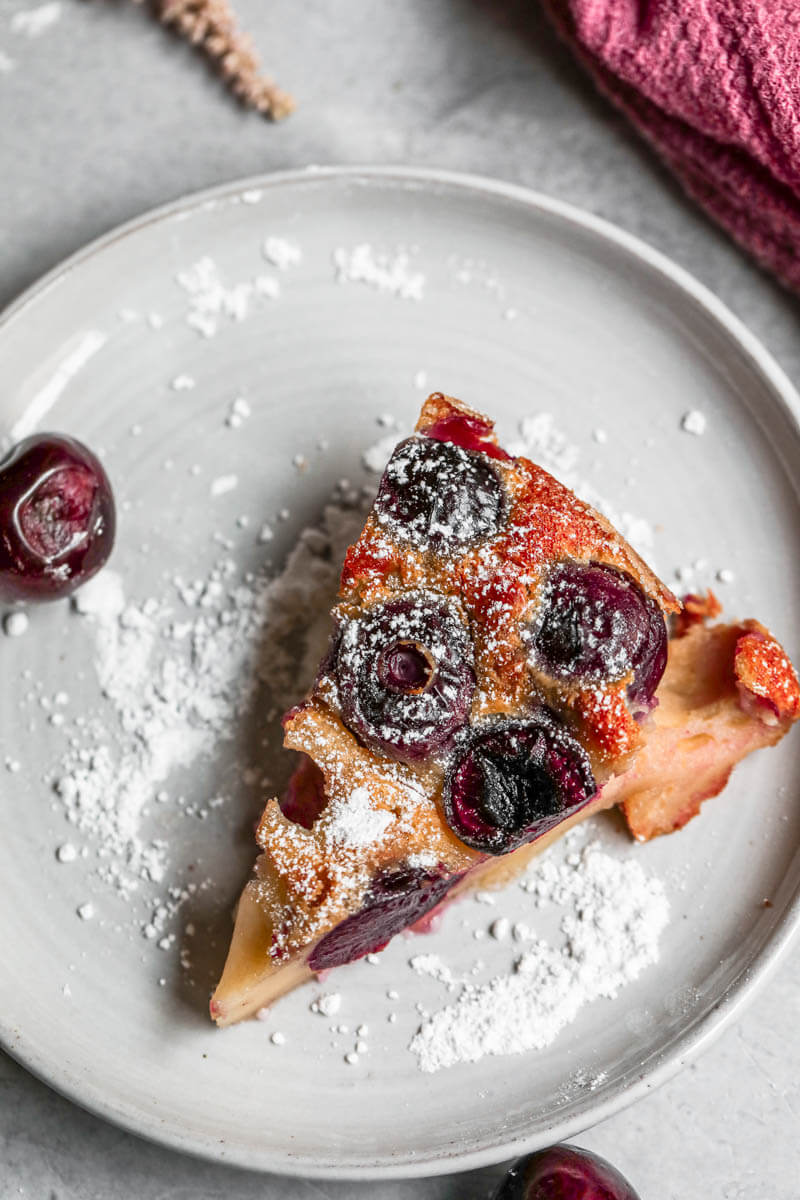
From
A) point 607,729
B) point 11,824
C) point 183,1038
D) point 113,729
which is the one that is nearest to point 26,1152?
point 183,1038

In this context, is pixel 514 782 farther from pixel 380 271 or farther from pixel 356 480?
pixel 380 271

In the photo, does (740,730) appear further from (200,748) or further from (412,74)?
(412,74)

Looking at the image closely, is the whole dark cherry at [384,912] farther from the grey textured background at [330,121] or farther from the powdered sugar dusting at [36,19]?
the powdered sugar dusting at [36,19]

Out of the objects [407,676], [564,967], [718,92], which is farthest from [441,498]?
[718,92]

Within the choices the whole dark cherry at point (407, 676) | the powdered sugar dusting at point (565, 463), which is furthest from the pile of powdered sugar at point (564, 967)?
the powdered sugar dusting at point (565, 463)

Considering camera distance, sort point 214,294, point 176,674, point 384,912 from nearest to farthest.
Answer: point 384,912, point 176,674, point 214,294

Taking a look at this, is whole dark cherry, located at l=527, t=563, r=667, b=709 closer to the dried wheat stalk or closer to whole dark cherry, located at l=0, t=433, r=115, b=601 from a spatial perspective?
whole dark cherry, located at l=0, t=433, r=115, b=601

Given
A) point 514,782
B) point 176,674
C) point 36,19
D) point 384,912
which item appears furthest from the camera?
point 36,19
